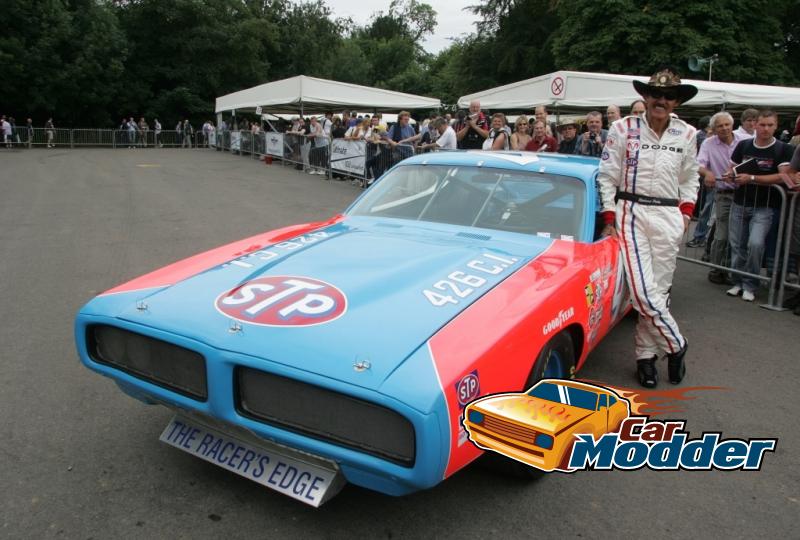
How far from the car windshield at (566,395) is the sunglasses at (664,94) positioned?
198 centimetres

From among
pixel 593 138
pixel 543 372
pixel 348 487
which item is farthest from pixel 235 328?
pixel 593 138

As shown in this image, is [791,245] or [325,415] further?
[791,245]

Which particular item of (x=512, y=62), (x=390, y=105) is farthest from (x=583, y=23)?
(x=390, y=105)

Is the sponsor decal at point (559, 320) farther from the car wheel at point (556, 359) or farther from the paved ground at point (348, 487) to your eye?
the paved ground at point (348, 487)

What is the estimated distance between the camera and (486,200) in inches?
159

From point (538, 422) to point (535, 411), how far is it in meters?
0.08

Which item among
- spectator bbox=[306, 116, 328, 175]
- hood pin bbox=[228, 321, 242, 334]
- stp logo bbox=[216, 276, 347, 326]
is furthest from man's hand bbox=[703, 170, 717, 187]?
spectator bbox=[306, 116, 328, 175]

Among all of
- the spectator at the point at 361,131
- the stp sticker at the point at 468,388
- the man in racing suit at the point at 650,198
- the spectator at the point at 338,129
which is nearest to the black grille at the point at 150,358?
the stp sticker at the point at 468,388

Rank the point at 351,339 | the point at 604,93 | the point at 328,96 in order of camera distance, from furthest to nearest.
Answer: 1. the point at 328,96
2. the point at 604,93
3. the point at 351,339

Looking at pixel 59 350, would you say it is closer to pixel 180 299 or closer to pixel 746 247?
pixel 180 299

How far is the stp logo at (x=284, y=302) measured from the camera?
2529 mm

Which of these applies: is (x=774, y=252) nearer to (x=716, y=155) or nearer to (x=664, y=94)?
(x=716, y=155)

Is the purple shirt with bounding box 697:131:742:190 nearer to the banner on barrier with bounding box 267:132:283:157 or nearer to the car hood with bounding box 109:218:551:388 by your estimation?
the car hood with bounding box 109:218:551:388

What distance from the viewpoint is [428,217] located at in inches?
159
